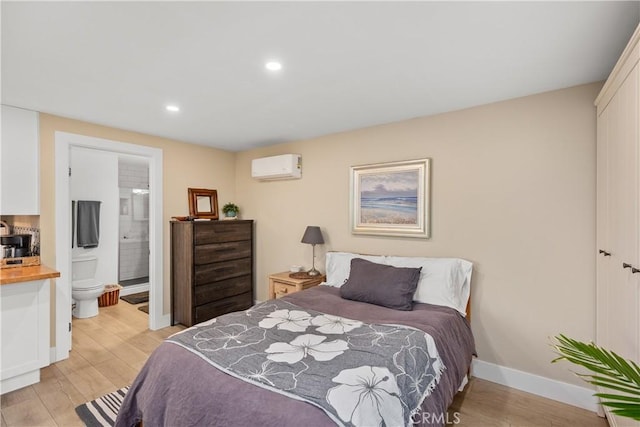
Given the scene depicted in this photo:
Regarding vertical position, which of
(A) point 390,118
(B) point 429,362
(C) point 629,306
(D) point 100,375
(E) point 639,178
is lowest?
(D) point 100,375

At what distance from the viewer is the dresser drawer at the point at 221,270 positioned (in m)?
3.64

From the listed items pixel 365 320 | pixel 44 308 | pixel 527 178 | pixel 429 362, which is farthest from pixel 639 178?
pixel 44 308

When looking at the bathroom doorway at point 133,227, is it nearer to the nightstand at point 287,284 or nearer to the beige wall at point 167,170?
the beige wall at point 167,170

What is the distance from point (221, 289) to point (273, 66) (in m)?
2.89

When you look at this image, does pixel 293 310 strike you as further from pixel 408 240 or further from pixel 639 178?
pixel 639 178

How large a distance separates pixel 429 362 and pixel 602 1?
1950mm

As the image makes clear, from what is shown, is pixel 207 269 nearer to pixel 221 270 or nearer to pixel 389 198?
pixel 221 270

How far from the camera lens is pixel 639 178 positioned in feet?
4.60

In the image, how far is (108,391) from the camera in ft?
7.99

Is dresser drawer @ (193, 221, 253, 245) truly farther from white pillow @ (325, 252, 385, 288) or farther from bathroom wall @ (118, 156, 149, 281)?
bathroom wall @ (118, 156, 149, 281)

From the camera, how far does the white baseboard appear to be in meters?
2.18

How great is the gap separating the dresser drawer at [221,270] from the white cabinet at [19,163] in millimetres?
1635

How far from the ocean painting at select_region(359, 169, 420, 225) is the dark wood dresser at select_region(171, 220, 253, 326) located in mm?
1808

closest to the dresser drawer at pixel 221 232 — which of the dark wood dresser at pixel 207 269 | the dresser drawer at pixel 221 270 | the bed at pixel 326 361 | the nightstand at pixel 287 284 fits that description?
the dark wood dresser at pixel 207 269
